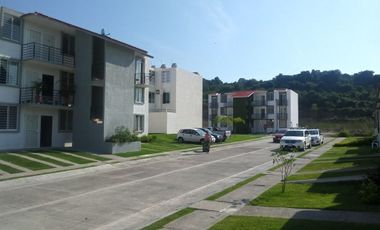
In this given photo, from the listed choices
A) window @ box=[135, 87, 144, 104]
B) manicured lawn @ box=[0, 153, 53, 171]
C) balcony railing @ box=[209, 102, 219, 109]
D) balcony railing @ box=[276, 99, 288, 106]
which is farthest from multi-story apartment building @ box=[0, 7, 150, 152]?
balcony railing @ box=[209, 102, 219, 109]

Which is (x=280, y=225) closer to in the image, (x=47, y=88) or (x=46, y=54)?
(x=46, y=54)

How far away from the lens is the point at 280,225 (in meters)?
8.93

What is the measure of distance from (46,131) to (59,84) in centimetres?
366

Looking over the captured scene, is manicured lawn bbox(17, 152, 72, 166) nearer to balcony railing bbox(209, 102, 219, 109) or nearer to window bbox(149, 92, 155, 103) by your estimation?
window bbox(149, 92, 155, 103)

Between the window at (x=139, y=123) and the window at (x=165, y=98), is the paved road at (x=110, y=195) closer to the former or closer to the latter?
the window at (x=139, y=123)

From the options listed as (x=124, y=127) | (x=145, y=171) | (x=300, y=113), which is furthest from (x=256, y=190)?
(x=300, y=113)

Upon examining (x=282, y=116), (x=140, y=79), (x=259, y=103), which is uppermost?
(x=259, y=103)

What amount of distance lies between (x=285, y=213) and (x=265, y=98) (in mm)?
85019

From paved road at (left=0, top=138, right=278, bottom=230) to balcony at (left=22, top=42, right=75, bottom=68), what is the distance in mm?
10799

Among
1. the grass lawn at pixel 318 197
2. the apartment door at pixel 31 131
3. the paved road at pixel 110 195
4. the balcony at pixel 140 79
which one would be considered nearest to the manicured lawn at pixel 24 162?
the paved road at pixel 110 195

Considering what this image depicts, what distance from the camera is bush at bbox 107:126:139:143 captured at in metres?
29.2

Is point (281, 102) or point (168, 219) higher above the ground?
point (281, 102)

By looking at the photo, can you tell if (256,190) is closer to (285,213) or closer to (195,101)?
(285,213)

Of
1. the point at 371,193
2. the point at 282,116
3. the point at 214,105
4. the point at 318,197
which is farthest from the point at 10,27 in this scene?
the point at 214,105
